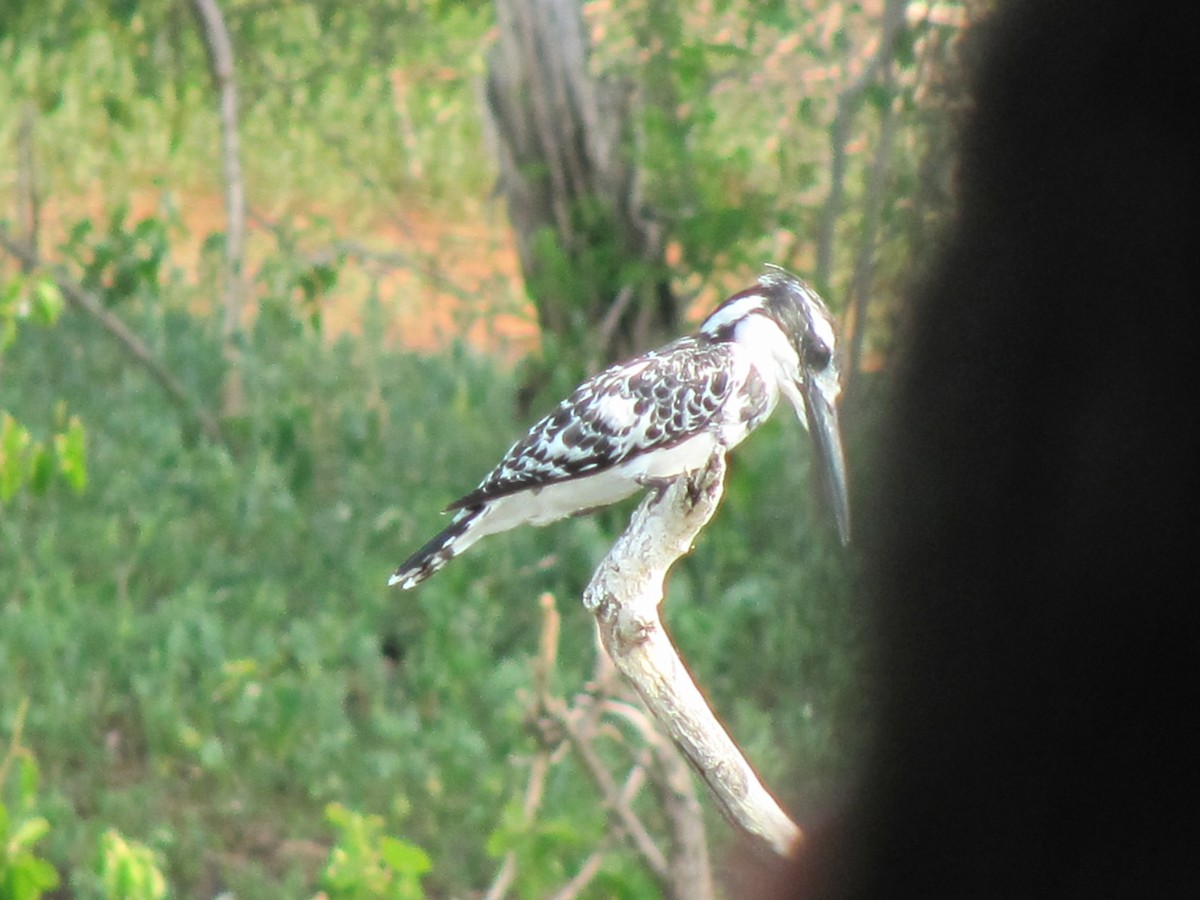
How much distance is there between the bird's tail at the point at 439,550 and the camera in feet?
6.63

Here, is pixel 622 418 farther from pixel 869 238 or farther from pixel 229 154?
pixel 229 154

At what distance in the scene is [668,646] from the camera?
185 cm

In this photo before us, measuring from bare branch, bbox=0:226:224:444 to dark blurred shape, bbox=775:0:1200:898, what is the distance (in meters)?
2.81

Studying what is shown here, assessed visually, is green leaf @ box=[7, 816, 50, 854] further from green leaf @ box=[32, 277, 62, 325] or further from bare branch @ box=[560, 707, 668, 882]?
green leaf @ box=[32, 277, 62, 325]

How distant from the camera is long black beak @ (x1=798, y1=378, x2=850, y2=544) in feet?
6.31

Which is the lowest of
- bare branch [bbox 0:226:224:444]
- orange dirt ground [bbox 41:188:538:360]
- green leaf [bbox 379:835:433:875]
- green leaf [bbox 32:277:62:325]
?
orange dirt ground [bbox 41:188:538:360]

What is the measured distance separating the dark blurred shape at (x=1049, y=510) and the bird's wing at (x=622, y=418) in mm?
1232

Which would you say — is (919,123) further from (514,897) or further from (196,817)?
(196,817)

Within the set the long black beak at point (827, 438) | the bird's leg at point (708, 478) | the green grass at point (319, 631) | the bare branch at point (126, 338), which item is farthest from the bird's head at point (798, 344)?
the bare branch at point (126, 338)

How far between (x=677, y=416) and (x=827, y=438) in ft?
0.57

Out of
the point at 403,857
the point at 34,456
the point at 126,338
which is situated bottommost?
the point at 126,338

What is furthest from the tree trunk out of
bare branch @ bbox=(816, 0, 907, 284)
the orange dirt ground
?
bare branch @ bbox=(816, 0, 907, 284)

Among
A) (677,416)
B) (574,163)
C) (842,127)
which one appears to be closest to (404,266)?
(574,163)

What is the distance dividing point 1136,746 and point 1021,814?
0.38 meters
